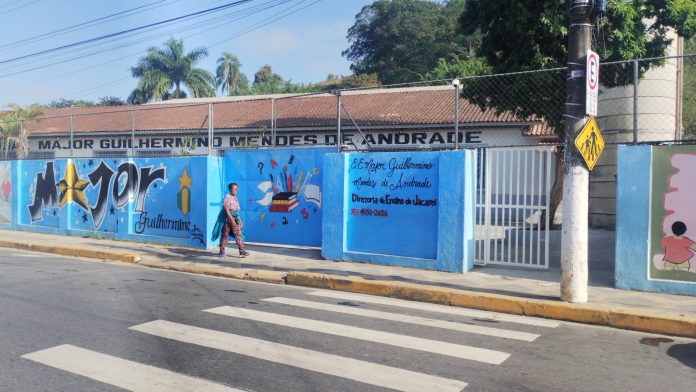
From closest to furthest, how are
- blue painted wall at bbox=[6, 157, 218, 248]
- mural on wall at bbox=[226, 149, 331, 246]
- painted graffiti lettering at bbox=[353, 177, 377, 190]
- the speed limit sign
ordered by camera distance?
1. the speed limit sign
2. painted graffiti lettering at bbox=[353, 177, 377, 190]
3. mural on wall at bbox=[226, 149, 331, 246]
4. blue painted wall at bbox=[6, 157, 218, 248]

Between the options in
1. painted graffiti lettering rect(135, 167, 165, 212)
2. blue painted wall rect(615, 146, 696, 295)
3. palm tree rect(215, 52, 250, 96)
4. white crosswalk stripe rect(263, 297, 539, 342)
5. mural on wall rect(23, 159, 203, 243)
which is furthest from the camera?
palm tree rect(215, 52, 250, 96)

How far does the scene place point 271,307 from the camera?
7848 millimetres

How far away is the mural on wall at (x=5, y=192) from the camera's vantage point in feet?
62.2

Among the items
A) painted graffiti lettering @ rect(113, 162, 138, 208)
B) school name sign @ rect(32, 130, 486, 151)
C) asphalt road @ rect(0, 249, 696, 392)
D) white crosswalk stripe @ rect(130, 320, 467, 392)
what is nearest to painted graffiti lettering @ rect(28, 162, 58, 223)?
painted graffiti lettering @ rect(113, 162, 138, 208)

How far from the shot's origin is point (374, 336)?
6410 millimetres

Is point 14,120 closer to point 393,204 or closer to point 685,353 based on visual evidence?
point 393,204

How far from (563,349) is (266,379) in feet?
10.1

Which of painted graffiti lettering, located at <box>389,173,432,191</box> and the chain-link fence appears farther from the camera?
the chain-link fence

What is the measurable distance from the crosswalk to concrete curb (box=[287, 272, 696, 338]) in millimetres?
236

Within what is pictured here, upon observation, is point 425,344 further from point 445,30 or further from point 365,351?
point 445,30

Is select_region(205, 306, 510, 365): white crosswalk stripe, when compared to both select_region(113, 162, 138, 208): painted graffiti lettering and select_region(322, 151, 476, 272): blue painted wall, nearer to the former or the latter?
select_region(322, 151, 476, 272): blue painted wall

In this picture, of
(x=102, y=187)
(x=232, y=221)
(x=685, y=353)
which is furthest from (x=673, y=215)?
(x=102, y=187)

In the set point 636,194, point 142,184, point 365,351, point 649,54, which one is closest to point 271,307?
point 365,351

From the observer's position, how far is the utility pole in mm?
7867
